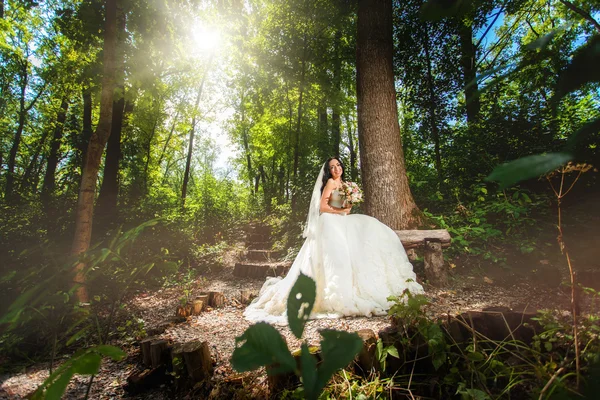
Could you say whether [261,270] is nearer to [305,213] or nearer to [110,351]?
[305,213]

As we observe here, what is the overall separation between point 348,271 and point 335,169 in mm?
2025

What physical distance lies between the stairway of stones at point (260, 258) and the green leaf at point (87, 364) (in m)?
5.45

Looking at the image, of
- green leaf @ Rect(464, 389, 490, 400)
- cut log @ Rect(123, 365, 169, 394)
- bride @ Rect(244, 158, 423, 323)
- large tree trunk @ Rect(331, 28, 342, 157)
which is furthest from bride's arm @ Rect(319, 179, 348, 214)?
large tree trunk @ Rect(331, 28, 342, 157)

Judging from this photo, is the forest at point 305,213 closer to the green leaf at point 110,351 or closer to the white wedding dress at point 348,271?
the green leaf at point 110,351

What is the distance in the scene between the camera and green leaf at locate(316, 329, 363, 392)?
0.31m

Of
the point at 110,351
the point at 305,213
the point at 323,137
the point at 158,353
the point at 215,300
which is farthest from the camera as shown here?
the point at 323,137

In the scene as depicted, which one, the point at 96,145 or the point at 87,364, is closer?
the point at 87,364

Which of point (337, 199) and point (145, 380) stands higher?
point (337, 199)

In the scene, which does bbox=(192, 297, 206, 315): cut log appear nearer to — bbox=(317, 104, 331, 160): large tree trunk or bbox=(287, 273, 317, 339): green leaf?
bbox=(287, 273, 317, 339): green leaf

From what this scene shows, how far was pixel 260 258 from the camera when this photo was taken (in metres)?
7.88

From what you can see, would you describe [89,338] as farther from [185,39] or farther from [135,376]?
[185,39]

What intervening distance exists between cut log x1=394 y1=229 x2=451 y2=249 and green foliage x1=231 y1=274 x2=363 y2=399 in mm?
4137

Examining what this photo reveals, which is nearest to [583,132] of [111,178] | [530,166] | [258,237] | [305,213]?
[530,166]

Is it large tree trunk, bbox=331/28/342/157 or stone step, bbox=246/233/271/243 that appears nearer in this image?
stone step, bbox=246/233/271/243
